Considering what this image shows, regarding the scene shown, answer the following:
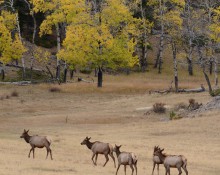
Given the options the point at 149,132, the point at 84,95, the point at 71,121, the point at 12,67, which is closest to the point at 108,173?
the point at 149,132

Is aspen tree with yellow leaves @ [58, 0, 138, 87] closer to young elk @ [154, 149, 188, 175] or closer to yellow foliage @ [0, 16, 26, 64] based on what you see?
yellow foliage @ [0, 16, 26, 64]

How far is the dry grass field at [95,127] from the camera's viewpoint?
23.3 m

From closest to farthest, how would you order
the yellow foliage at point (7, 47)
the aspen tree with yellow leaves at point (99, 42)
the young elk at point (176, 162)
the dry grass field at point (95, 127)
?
the young elk at point (176, 162)
the dry grass field at point (95, 127)
the aspen tree with yellow leaves at point (99, 42)
the yellow foliage at point (7, 47)

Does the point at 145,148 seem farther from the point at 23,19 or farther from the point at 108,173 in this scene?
the point at 23,19

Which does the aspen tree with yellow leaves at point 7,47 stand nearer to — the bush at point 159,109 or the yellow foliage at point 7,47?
the yellow foliage at point 7,47

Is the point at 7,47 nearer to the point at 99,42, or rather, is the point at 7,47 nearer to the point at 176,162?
the point at 99,42

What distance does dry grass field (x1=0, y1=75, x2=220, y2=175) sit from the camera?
23266mm

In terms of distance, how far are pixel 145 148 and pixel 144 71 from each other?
171 ft

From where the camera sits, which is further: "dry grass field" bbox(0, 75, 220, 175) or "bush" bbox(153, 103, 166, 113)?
"bush" bbox(153, 103, 166, 113)

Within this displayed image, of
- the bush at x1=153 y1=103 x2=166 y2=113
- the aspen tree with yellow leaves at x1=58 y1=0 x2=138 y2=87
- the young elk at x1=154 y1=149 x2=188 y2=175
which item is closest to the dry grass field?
the bush at x1=153 y1=103 x2=166 y2=113

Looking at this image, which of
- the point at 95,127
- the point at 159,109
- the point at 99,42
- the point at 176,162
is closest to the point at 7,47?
the point at 99,42

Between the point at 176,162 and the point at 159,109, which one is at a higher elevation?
the point at 159,109

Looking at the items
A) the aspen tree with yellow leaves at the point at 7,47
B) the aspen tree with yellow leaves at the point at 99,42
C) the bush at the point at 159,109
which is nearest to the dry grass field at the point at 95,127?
the bush at the point at 159,109

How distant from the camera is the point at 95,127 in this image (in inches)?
1544
